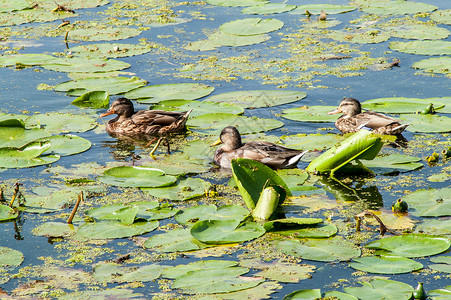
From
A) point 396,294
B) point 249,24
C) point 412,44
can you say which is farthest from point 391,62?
point 396,294

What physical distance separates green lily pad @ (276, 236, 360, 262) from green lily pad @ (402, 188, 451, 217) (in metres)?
1.05

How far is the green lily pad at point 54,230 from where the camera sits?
636 cm

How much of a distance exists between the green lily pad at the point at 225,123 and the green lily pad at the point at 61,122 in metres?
1.50

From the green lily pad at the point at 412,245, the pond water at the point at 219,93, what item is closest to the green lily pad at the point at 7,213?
the pond water at the point at 219,93

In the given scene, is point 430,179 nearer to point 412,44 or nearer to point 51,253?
point 51,253

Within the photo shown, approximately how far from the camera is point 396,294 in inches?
197

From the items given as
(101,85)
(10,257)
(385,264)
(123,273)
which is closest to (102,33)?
(101,85)

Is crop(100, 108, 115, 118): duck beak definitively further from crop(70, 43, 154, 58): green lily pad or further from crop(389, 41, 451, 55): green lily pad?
crop(389, 41, 451, 55): green lily pad

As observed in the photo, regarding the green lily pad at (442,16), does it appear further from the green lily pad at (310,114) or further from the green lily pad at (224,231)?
the green lily pad at (224,231)

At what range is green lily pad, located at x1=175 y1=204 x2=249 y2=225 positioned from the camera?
6527mm

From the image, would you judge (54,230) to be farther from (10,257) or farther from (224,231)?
(224,231)

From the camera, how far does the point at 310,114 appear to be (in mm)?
9750

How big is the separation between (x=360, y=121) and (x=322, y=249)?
3768mm

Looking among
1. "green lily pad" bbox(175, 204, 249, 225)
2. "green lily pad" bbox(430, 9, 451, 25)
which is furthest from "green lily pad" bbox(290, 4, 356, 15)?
"green lily pad" bbox(175, 204, 249, 225)
